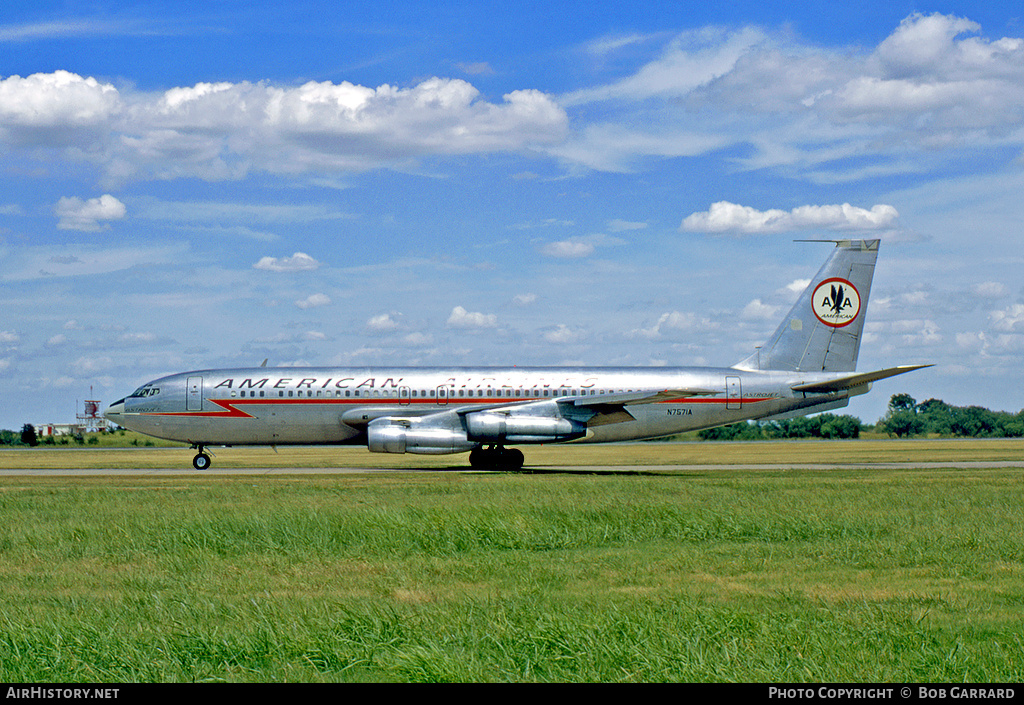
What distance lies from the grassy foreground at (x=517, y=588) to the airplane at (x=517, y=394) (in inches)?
683

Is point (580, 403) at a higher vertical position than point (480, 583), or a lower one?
higher

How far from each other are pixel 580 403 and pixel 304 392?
12.3 m

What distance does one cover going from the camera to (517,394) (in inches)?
1636

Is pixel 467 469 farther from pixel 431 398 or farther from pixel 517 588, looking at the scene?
pixel 517 588

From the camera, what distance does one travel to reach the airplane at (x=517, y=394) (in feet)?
135

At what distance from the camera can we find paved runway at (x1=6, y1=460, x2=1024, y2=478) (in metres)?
37.4

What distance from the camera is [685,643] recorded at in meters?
8.64

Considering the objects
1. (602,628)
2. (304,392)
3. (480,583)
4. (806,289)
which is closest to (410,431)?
(304,392)

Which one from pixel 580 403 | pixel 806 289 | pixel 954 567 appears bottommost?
pixel 954 567

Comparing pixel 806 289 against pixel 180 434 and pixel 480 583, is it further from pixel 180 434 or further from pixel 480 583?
pixel 480 583

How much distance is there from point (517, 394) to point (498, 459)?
9.92 feet

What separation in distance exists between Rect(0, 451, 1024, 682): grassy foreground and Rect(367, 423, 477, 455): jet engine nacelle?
14288 mm

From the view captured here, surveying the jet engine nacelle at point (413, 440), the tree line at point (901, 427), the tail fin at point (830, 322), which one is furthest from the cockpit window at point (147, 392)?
the tree line at point (901, 427)

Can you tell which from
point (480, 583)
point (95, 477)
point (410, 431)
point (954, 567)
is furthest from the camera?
point (410, 431)
